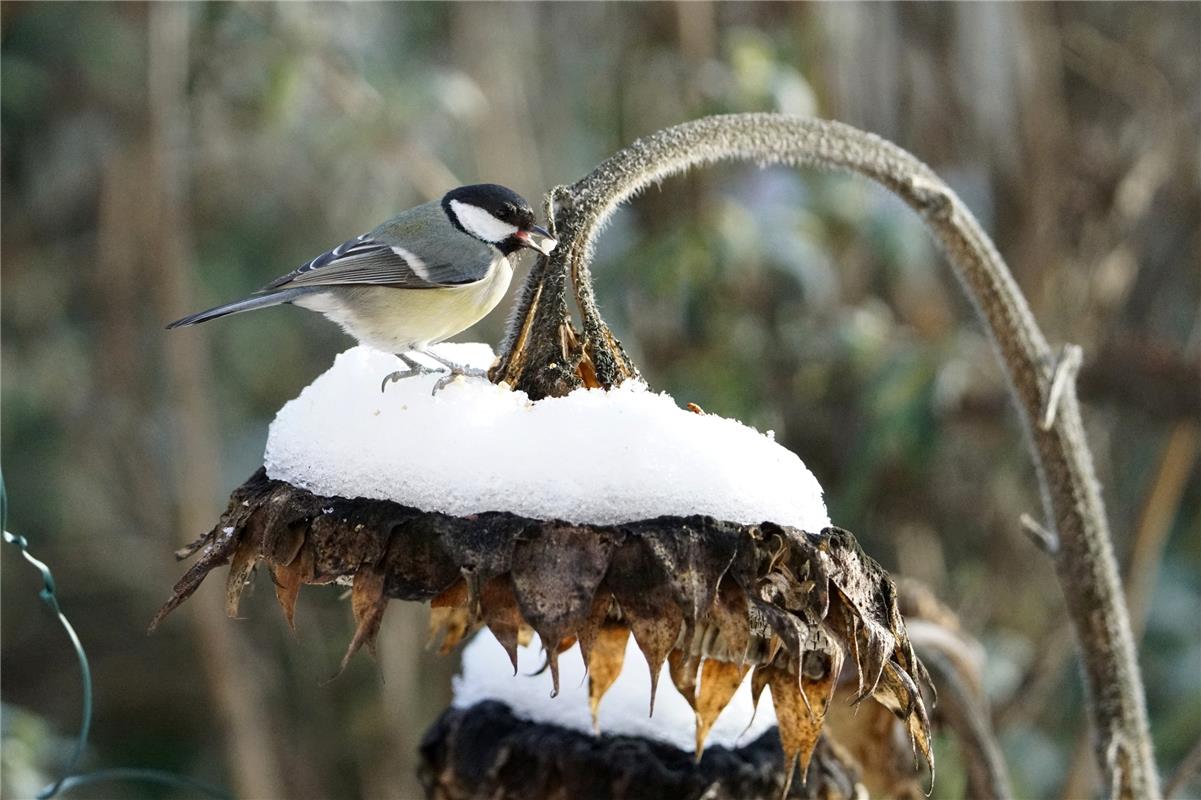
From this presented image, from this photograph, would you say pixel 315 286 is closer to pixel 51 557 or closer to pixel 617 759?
pixel 617 759

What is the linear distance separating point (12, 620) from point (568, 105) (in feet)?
10.2

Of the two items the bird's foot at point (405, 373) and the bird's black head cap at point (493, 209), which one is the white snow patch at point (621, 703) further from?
the bird's black head cap at point (493, 209)

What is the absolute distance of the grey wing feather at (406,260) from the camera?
1812 millimetres

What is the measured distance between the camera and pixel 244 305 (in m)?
1.74

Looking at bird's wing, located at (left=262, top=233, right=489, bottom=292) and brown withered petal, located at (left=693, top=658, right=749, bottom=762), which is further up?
bird's wing, located at (left=262, top=233, right=489, bottom=292)

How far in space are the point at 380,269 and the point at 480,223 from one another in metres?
0.17

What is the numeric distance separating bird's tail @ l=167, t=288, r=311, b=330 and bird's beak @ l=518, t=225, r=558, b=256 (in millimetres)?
387

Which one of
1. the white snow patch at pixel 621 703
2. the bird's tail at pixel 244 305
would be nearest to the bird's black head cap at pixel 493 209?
the bird's tail at pixel 244 305

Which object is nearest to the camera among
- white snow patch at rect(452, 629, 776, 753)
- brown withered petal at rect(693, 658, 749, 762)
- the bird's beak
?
brown withered petal at rect(693, 658, 749, 762)

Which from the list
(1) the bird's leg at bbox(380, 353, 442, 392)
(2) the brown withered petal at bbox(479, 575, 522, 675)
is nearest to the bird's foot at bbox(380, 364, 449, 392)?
(1) the bird's leg at bbox(380, 353, 442, 392)

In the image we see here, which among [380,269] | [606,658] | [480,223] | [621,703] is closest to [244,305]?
[380,269]

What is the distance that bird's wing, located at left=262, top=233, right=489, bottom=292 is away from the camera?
71.2 inches

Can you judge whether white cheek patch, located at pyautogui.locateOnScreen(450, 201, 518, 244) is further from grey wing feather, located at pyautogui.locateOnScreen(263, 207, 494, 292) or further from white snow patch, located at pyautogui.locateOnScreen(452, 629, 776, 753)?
white snow patch, located at pyautogui.locateOnScreen(452, 629, 776, 753)

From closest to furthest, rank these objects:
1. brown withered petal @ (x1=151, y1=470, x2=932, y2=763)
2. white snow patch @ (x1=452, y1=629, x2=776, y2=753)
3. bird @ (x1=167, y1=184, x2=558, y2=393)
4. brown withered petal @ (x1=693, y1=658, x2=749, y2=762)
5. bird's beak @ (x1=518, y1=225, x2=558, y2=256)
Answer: brown withered petal @ (x1=151, y1=470, x2=932, y2=763), brown withered petal @ (x1=693, y1=658, x2=749, y2=762), bird's beak @ (x1=518, y1=225, x2=558, y2=256), white snow patch @ (x1=452, y1=629, x2=776, y2=753), bird @ (x1=167, y1=184, x2=558, y2=393)
